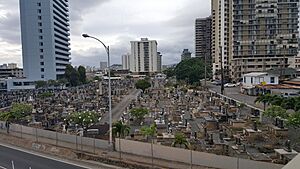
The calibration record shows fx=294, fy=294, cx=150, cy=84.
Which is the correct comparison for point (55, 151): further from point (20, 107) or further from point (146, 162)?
point (20, 107)

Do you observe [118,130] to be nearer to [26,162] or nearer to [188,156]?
[26,162]

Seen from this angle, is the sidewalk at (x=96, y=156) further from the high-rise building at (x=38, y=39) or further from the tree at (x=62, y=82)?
the high-rise building at (x=38, y=39)

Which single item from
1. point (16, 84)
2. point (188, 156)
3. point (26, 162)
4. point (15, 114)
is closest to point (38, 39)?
Result: point (16, 84)

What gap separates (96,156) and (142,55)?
17611cm

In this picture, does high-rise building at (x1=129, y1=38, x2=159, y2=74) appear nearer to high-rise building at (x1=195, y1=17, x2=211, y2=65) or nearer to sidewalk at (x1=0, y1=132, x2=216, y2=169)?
high-rise building at (x1=195, y1=17, x2=211, y2=65)

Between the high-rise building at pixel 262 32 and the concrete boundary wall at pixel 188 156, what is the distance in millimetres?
77695

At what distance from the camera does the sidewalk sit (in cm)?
1618

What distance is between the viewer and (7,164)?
59.5ft

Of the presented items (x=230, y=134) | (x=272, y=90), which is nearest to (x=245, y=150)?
(x=230, y=134)

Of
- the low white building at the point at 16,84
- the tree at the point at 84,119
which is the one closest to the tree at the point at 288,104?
the tree at the point at 84,119

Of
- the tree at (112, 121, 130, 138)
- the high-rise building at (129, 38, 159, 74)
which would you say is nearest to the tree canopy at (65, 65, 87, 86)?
the tree at (112, 121, 130, 138)

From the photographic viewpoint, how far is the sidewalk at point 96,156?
16.2 metres

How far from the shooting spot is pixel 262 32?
8975 centimetres

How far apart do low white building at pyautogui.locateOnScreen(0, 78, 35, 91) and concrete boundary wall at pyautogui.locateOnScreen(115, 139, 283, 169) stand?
85.2 meters
